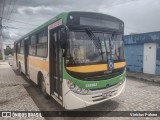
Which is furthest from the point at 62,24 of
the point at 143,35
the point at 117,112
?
the point at 143,35

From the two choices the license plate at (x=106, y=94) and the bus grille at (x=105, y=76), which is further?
the license plate at (x=106, y=94)

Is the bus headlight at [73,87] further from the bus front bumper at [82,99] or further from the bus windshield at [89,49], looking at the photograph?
the bus windshield at [89,49]

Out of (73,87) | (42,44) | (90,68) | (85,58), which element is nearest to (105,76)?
(90,68)

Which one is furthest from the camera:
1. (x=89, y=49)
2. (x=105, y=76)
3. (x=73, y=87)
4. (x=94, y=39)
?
(x=105, y=76)

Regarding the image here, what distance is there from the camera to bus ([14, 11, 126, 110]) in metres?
4.87

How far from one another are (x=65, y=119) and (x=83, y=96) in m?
1.09

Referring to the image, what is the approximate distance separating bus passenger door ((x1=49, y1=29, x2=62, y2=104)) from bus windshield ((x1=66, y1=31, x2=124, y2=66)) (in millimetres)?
854

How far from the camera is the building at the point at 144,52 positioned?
13547 mm

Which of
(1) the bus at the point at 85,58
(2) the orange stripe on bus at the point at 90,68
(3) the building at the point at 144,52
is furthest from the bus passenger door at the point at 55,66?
(3) the building at the point at 144,52

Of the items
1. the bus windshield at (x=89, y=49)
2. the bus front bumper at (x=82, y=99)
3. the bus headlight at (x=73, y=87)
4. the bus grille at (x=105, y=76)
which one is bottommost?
the bus front bumper at (x=82, y=99)

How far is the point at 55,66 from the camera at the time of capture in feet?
19.7

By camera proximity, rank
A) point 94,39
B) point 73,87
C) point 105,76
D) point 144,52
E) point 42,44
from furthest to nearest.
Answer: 1. point 144,52
2. point 42,44
3. point 105,76
4. point 94,39
5. point 73,87

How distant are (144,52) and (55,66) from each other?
1062 cm

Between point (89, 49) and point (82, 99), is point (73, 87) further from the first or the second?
Result: point (89, 49)
